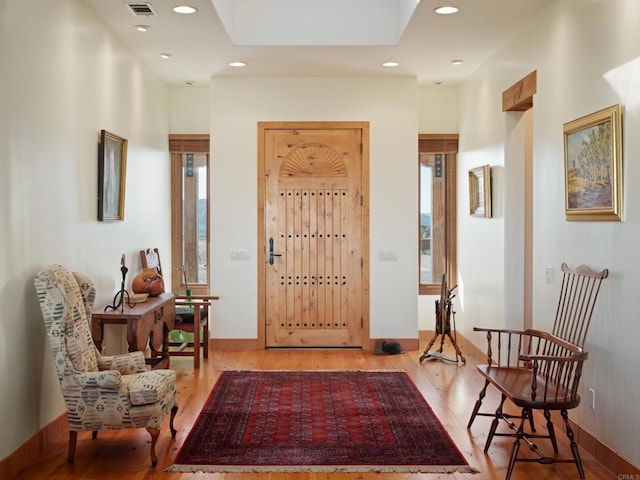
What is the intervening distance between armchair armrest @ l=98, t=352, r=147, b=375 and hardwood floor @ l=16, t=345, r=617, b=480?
0.45 meters

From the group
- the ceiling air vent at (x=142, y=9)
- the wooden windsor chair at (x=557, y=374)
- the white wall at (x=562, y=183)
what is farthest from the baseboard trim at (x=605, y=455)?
the ceiling air vent at (x=142, y=9)

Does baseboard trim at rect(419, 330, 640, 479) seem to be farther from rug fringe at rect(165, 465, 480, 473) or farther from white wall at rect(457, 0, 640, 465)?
rug fringe at rect(165, 465, 480, 473)

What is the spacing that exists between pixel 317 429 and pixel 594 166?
236 cm

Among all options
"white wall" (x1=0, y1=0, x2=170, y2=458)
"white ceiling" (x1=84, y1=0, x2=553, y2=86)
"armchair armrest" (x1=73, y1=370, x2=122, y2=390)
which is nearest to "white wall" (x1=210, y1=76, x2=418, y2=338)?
"white ceiling" (x1=84, y1=0, x2=553, y2=86)

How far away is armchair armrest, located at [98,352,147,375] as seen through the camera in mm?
3943

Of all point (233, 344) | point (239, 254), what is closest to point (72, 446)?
point (233, 344)

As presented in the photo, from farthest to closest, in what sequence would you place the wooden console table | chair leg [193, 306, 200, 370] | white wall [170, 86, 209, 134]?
white wall [170, 86, 209, 134] → chair leg [193, 306, 200, 370] → the wooden console table

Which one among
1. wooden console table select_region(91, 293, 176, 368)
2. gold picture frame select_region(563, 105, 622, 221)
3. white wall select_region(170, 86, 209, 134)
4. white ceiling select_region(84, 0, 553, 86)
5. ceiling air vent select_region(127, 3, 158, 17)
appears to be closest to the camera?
gold picture frame select_region(563, 105, 622, 221)

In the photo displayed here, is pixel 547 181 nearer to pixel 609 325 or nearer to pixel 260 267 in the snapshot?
pixel 609 325

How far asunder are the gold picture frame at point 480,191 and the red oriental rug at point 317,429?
1.85 meters

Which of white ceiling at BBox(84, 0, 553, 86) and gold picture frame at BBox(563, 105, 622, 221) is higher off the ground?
white ceiling at BBox(84, 0, 553, 86)

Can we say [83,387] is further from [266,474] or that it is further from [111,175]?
[111,175]

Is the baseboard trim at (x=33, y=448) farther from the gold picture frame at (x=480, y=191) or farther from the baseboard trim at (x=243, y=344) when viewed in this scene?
the gold picture frame at (x=480, y=191)

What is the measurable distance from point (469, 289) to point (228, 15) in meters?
3.70
